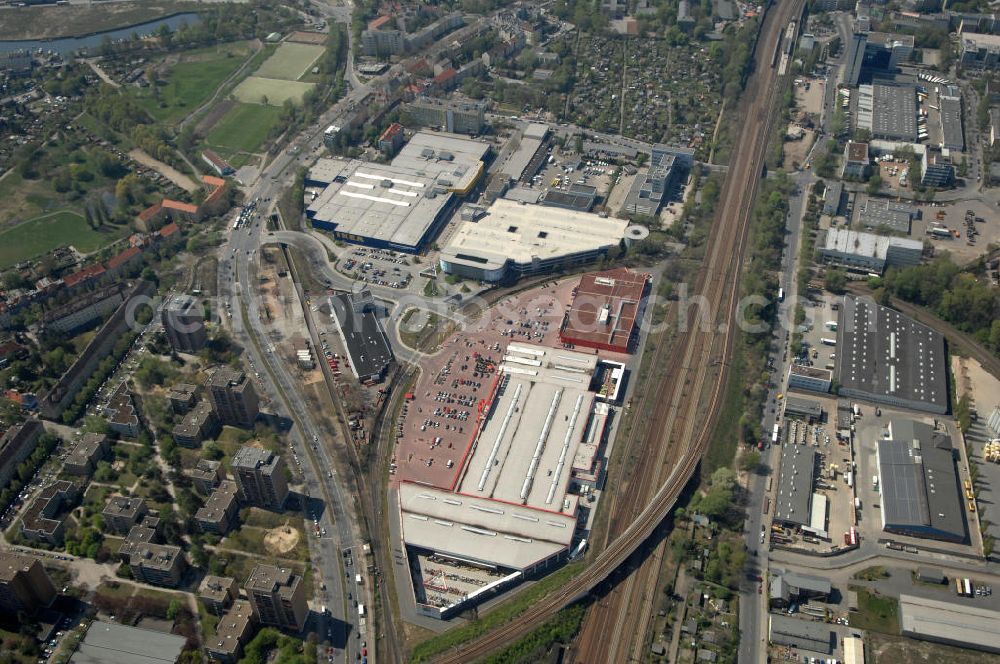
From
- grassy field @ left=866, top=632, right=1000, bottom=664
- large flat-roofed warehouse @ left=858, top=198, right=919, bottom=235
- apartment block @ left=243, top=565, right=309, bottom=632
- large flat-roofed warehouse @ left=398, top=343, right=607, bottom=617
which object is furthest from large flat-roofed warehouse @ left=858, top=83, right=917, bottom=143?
apartment block @ left=243, top=565, right=309, bottom=632

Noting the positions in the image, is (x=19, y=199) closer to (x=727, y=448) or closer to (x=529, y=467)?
(x=529, y=467)

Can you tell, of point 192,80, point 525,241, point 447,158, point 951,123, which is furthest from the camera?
point 192,80

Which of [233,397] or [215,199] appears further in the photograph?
[215,199]

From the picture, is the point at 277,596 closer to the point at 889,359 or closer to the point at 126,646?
the point at 126,646

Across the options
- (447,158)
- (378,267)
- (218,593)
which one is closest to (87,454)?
(218,593)

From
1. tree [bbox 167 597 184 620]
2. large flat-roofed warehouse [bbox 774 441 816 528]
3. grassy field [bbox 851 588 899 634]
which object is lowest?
tree [bbox 167 597 184 620]

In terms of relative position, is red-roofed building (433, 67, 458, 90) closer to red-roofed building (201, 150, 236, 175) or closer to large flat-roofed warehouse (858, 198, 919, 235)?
red-roofed building (201, 150, 236, 175)
